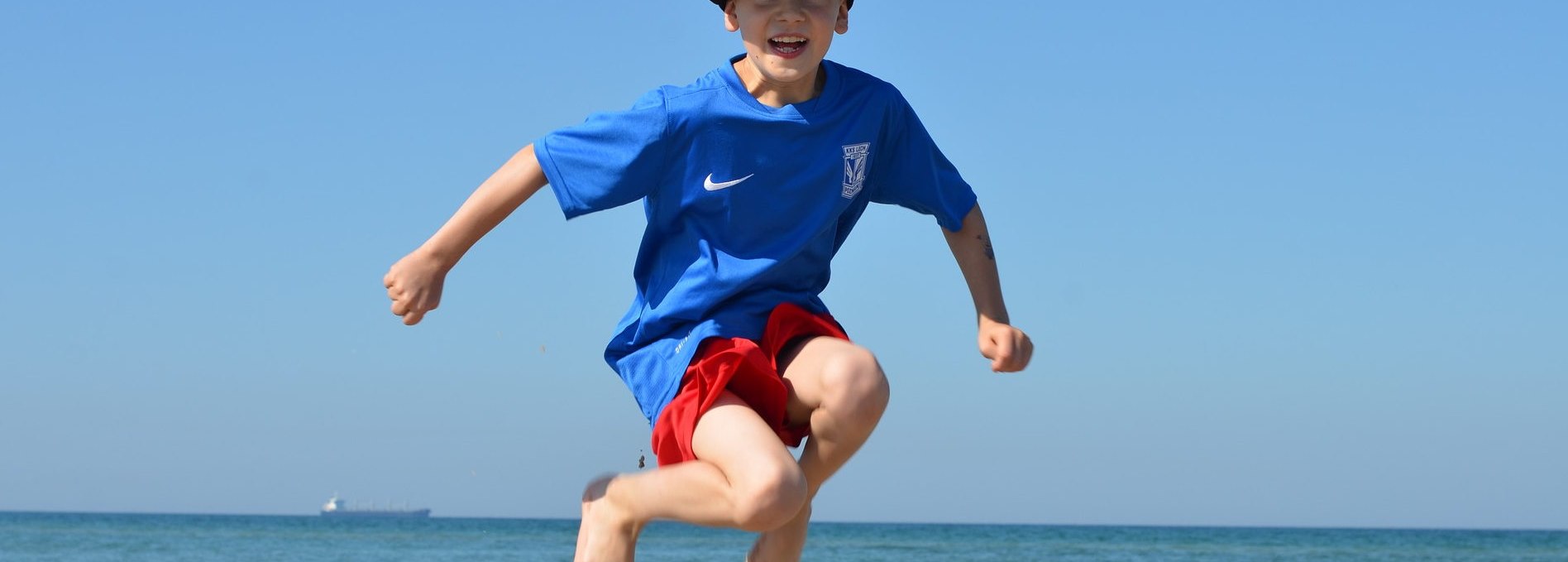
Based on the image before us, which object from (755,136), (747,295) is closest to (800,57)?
(755,136)

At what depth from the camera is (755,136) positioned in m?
3.78

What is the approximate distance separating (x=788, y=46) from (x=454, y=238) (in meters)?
0.85

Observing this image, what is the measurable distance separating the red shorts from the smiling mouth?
571 mm

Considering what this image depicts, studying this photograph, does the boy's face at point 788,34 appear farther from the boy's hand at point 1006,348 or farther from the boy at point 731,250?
the boy's hand at point 1006,348

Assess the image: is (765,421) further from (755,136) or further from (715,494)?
(755,136)

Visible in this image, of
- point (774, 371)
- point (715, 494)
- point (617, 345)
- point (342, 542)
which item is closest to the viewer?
point (715, 494)

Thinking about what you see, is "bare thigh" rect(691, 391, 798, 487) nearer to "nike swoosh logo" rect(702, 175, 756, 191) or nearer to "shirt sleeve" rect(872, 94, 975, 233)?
"nike swoosh logo" rect(702, 175, 756, 191)

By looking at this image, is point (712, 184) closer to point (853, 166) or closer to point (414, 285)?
point (853, 166)

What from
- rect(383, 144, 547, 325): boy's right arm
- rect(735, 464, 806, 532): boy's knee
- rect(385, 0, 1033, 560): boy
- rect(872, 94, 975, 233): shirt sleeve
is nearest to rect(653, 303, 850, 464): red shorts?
rect(385, 0, 1033, 560): boy

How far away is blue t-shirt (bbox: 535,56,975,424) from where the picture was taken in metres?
3.72

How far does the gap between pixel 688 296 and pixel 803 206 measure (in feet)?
1.07

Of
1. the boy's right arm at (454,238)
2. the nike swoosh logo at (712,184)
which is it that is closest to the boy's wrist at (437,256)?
the boy's right arm at (454,238)

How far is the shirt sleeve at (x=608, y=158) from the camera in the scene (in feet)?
12.1

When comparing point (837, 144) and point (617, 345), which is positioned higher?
point (837, 144)
